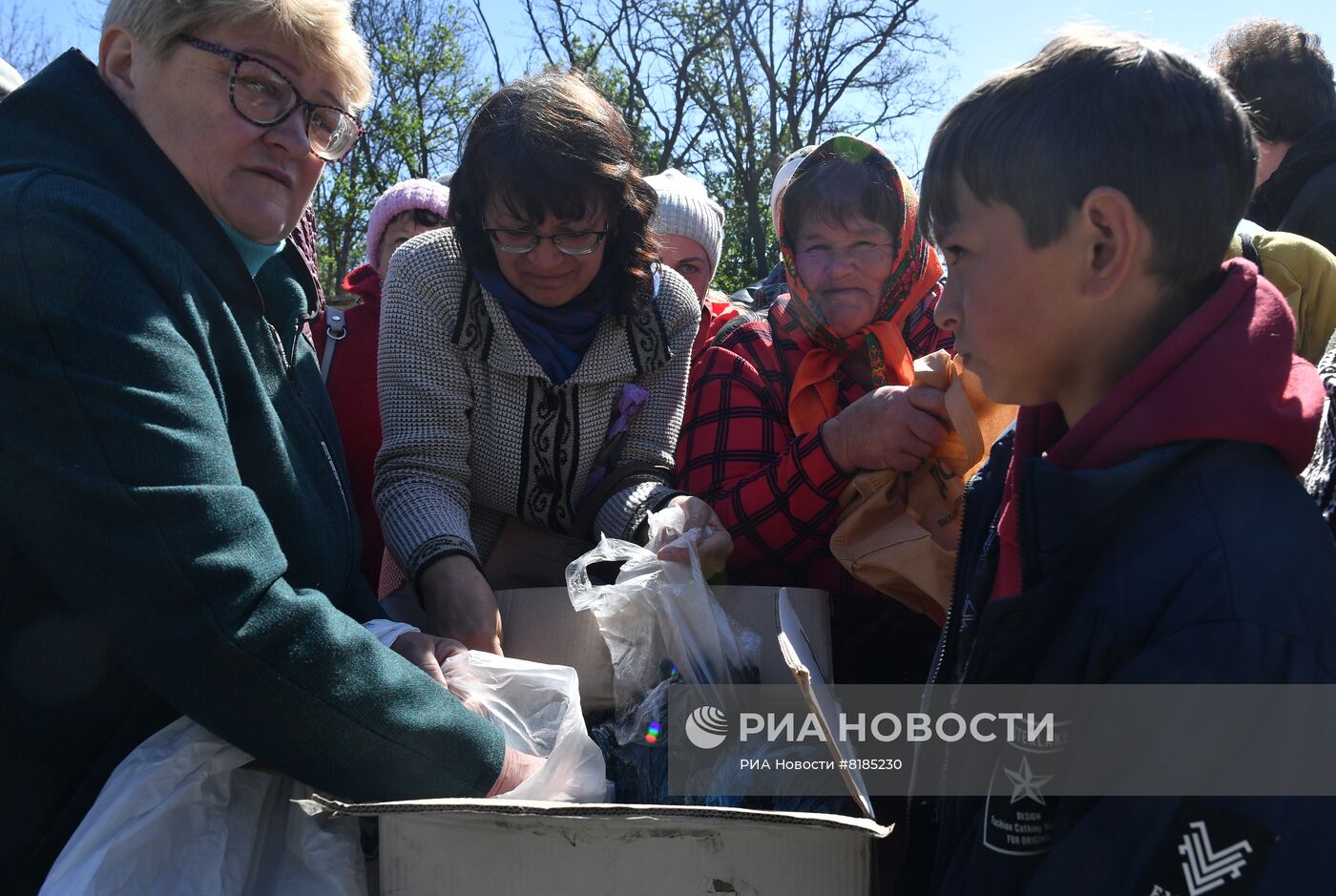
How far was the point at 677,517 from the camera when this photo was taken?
2094 mm

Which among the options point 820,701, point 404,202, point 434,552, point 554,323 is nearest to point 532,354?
point 554,323

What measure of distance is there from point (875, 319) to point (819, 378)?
0.18 metres

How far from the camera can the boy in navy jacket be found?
1.05m

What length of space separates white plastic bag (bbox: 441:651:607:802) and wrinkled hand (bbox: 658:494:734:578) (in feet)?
1.05

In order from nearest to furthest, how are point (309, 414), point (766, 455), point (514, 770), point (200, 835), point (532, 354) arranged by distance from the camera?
point (200, 835)
point (514, 770)
point (309, 414)
point (532, 354)
point (766, 455)

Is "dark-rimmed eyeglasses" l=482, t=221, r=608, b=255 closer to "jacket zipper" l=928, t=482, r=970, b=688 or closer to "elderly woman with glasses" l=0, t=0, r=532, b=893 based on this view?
"elderly woman with glasses" l=0, t=0, r=532, b=893

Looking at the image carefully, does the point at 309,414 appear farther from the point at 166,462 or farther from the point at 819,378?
the point at 819,378

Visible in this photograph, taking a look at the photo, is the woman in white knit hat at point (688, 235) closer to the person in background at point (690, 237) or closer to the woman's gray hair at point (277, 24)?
the person in background at point (690, 237)

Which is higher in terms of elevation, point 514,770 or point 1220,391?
point 1220,391

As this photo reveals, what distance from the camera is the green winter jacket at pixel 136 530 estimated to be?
1.28 metres

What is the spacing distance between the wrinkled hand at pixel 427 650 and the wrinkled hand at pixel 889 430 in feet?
2.69

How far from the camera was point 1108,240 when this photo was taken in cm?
128

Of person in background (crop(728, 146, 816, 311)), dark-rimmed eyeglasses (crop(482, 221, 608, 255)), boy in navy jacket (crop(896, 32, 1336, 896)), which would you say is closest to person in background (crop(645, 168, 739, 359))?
person in background (crop(728, 146, 816, 311))

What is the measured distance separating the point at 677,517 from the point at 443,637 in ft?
1.68
